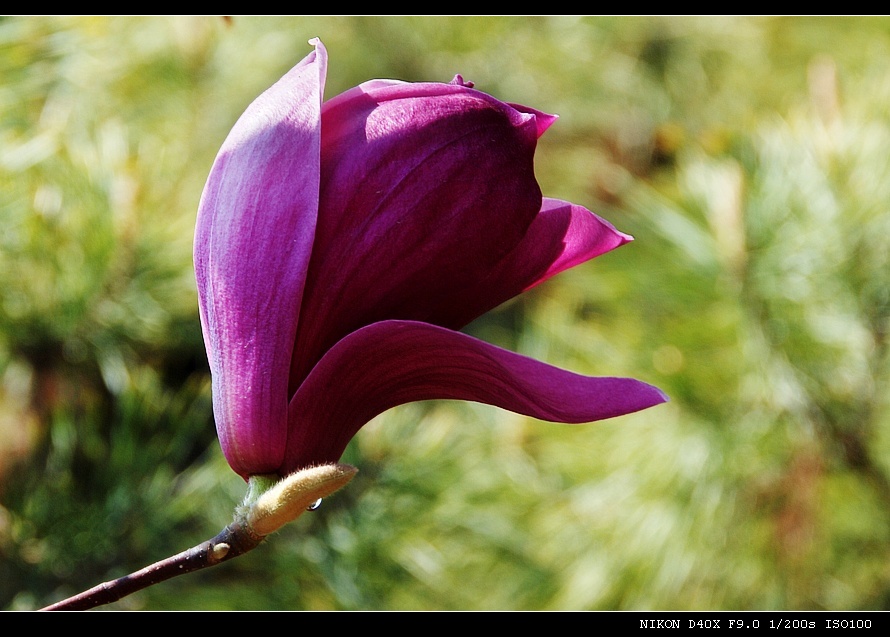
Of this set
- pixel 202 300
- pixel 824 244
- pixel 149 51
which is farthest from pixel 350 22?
pixel 202 300

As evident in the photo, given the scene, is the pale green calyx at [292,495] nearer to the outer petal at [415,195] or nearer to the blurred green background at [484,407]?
the outer petal at [415,195]

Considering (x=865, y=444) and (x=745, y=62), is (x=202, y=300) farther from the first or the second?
(x=745, y=62)

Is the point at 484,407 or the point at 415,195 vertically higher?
the point at 415,195

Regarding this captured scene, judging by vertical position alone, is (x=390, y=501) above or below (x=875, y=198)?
below

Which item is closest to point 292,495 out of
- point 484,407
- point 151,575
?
point 151,575

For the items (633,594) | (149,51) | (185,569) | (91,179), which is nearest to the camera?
(185,569)

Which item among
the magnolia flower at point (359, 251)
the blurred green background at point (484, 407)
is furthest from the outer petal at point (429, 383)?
the blurred green background at point (484, 407)

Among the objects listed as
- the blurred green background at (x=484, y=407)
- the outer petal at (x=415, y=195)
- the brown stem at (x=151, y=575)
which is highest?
the outer petal at (x=415, y=195)

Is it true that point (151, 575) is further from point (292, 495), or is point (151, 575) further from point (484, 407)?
point (484, 407)
